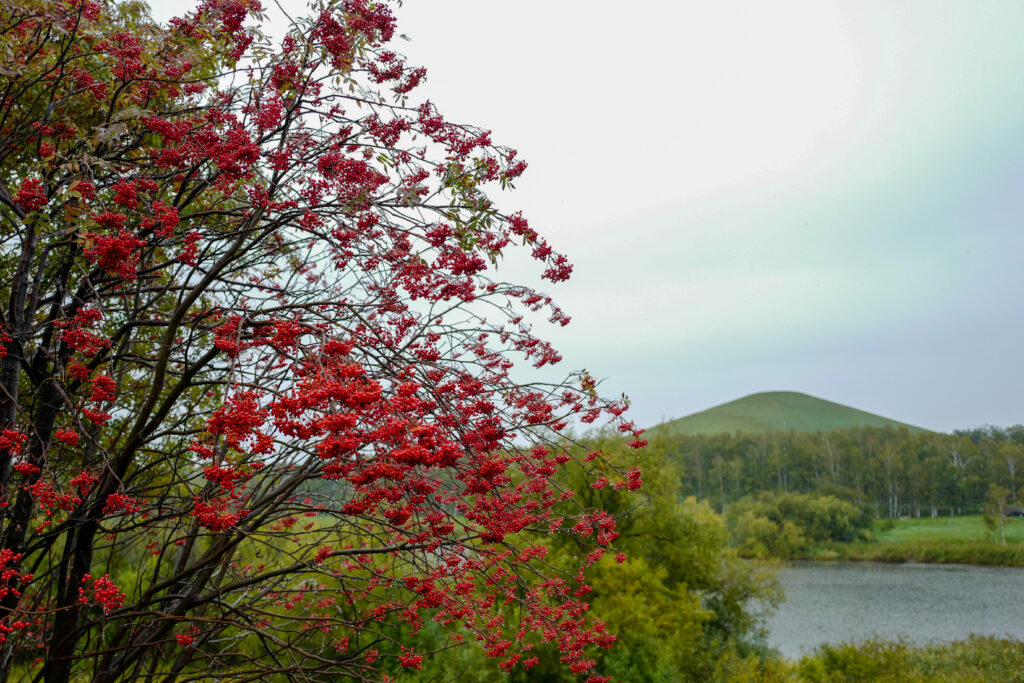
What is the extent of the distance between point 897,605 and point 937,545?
19.0 m

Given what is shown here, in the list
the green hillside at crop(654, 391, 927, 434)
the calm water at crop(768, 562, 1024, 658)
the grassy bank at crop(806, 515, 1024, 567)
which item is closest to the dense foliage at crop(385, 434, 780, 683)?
the calm water at crop(768, 562, 1024, 658)

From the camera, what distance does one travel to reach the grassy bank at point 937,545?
39.4 metres

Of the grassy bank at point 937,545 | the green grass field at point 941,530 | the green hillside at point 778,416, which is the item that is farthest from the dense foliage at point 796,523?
the green hillside at point 778,416

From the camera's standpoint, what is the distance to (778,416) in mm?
129000

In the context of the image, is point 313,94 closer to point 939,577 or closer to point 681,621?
point 681,621

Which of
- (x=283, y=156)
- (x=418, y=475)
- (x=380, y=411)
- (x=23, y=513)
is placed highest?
(x=283, y=156)

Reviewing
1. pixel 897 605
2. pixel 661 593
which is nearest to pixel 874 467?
pixel 897 605

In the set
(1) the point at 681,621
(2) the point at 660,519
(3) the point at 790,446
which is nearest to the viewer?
(1) the point at 681,621

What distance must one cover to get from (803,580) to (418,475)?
129 ft

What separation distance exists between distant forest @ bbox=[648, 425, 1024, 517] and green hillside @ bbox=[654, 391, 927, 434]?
45.8 metres

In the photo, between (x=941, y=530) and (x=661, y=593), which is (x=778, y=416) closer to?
(x=941, y=530)

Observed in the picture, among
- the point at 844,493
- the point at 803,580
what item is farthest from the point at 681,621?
the point at 844,493

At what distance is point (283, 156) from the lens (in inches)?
149

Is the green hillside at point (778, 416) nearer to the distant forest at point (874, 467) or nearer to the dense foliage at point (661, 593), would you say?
the distant forest at point (874, 467)
